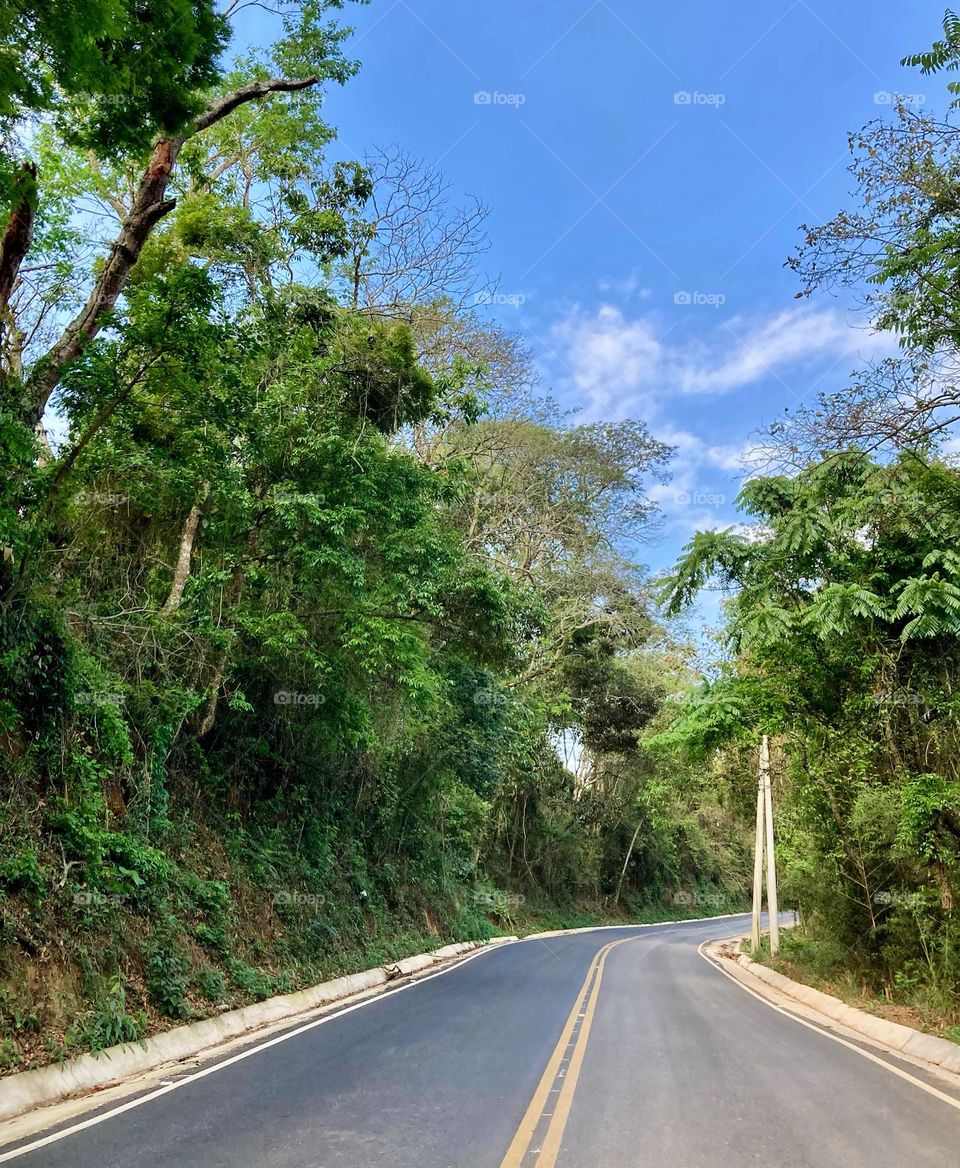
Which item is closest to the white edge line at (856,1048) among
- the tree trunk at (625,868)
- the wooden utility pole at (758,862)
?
the wooden utility pole at (758,862)

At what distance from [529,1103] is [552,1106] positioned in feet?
0.59

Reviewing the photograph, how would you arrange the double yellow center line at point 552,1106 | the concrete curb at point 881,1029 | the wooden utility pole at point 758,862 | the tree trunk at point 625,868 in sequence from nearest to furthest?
the double yellow center line at point 552,1106 < the concrete curb at point 881,1029 < the wooden utility pole at point 758,862 < the tree trunk at point 625,868

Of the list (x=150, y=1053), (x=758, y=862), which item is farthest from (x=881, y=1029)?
(x=758, y=862)

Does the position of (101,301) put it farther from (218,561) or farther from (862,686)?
(862,686)

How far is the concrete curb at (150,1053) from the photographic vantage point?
571cm

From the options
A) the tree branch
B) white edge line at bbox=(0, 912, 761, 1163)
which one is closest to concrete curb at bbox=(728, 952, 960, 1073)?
white edge line at bbox=(0, 912, 761, 1163)

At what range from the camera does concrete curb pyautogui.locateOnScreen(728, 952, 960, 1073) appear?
839cm

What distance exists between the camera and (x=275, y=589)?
1299 centimetres

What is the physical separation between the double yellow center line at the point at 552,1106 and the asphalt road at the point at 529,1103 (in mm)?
17

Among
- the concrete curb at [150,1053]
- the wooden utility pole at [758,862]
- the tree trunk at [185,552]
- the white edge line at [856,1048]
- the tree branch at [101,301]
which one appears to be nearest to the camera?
the concrete curb at [150,1053]

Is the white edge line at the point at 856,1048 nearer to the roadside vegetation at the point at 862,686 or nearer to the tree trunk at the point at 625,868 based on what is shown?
the roadside vegetation at the point at 862,686

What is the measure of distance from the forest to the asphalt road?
1.77m

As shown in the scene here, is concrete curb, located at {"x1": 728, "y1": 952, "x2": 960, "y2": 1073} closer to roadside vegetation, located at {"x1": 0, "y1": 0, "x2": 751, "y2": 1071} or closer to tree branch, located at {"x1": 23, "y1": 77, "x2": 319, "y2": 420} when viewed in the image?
roadside vegetation, located at {"x1": 0, "y1": 0, "x2": 751, "y2": 1071}

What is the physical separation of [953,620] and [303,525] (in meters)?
9.35
